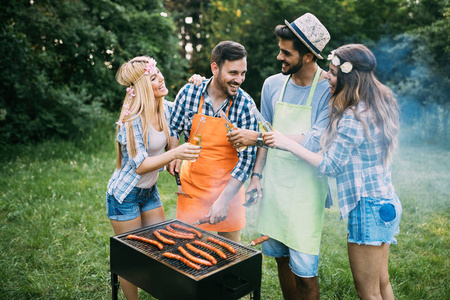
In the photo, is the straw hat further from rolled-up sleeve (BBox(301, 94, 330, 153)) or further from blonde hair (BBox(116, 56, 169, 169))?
blonde hair (BBox(116, 56, 169, 169))

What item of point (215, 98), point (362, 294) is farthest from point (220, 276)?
point (215, 98)

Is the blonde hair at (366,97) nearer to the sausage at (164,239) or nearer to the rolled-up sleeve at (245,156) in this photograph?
the rolled-up sleeve at (245,156)

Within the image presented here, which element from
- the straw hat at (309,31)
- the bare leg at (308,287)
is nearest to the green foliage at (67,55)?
the straw hat at (309,31)

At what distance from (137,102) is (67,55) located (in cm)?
788

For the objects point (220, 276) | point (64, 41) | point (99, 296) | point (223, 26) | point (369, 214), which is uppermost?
point (223, 26)

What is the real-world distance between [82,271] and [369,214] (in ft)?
10.0

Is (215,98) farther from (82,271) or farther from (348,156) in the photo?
(82,271)

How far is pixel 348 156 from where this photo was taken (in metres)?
2.47

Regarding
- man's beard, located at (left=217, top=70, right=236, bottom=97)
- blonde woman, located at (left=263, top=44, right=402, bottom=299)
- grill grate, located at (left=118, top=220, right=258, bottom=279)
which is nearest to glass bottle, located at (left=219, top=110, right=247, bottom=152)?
man's beard, located at (left=217, top=70, right=236, bottom=97)

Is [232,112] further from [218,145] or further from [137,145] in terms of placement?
[137,145]

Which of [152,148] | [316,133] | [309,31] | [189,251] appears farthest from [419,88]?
[189,251]

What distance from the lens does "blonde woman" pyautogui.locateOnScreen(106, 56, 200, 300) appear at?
9.54ft

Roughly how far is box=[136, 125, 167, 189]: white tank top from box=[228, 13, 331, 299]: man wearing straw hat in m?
0.60

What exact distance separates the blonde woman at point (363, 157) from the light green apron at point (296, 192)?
0.26 metres
